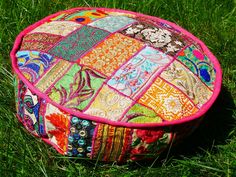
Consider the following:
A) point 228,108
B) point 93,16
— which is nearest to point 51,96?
point 93,16

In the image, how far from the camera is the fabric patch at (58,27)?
6.84 ft

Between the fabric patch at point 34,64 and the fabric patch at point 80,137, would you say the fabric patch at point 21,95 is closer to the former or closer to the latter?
the fabric patch at point 34,64

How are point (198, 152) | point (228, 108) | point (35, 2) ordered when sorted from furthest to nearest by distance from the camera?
point (35, 2)
point (228, 108)
point (198, 152)

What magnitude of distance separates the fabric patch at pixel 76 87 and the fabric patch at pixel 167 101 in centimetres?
17

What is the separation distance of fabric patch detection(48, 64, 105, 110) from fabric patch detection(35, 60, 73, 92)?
2cm

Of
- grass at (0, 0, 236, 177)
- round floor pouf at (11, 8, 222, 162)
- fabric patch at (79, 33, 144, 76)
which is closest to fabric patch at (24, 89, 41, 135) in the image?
round floor pouf at (11, 8, 222, 162)

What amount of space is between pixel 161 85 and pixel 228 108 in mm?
541

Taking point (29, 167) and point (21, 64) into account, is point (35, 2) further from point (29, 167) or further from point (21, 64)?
point (29, 167)

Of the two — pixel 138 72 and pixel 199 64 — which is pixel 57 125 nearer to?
pixel 138 72

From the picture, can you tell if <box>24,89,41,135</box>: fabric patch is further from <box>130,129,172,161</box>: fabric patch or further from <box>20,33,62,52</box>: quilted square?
<box>130,129,172,161</box>: fabric patch

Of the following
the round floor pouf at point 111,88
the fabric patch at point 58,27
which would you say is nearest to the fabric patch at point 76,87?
the round floor pouf at point 111,88

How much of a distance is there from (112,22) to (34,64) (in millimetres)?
365

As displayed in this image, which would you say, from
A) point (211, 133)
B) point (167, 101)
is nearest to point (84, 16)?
point (167, 101)

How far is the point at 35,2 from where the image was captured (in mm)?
2801
